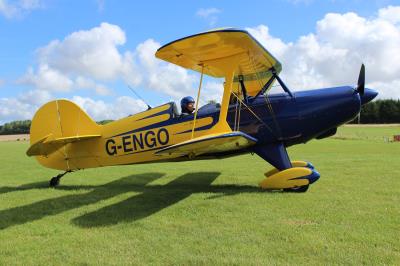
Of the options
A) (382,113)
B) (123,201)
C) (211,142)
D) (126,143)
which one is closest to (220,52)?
(211,142)

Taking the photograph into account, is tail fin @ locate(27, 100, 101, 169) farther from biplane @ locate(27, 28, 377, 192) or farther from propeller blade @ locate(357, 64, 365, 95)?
propeller blade @ locate(357, 64, 365, 95)

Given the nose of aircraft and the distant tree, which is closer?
the nose of aircraft

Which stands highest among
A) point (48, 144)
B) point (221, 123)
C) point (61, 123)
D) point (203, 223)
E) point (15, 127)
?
point (15, 127)

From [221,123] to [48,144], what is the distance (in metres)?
3.98

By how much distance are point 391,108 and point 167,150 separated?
79114 millimetres

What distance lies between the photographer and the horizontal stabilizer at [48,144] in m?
7.94

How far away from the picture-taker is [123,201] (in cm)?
679

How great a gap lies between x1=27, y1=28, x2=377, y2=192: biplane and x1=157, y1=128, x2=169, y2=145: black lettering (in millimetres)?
11

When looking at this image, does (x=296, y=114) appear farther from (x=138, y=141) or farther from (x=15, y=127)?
(x=15, y=127)

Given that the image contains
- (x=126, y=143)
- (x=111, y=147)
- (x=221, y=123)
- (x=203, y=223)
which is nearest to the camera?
(x=203, y=223)

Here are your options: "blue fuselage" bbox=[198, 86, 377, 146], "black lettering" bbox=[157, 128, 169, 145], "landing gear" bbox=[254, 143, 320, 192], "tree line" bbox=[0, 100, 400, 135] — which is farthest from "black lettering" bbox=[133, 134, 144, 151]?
"tree line" bbox=[0, 100, 400, 135]

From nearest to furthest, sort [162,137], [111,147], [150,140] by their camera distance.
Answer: [162,137], [150,140], [111,147]

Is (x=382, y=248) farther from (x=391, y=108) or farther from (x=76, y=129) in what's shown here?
(x=391, y=108)

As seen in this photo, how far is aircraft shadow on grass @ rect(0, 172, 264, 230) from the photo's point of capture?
219 inches
